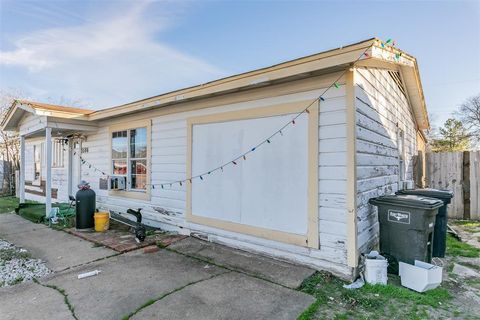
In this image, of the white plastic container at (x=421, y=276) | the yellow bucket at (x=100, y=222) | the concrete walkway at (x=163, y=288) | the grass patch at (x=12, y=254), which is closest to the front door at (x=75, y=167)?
the yellow bucket at (x=100, y=222)

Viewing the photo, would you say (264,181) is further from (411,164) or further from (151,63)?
(151,63)

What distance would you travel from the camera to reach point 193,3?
6668mm

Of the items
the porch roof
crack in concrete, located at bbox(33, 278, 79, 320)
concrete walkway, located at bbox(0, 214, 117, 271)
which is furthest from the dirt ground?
the porch roof

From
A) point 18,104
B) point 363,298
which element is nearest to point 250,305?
point 363,298

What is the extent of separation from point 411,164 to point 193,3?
304 inches

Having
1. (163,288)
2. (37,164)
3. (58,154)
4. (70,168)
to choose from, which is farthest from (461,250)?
(37,164)

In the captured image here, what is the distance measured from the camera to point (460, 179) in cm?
745

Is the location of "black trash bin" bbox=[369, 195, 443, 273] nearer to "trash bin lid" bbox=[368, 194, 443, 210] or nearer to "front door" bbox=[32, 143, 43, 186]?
"trash bin lid" bbox=[368, 194, 443, 210]

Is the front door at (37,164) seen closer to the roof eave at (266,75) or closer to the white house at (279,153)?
the white house at (279,153)

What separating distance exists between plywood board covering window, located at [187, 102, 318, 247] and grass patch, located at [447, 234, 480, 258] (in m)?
2.83

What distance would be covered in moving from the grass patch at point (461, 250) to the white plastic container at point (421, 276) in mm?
1830

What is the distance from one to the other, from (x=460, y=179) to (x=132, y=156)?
8.77 meters

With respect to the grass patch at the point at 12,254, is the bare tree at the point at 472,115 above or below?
above

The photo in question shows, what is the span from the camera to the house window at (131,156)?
668 centimetres
